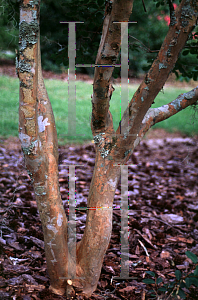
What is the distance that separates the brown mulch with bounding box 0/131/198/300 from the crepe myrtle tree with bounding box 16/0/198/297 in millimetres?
150

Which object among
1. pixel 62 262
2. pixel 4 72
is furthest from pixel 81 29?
pixel 4 72

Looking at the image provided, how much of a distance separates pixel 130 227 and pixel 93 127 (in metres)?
1.18

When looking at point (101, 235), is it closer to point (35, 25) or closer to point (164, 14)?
point (35, 25)

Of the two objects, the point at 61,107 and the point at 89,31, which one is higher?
the point at 89,31

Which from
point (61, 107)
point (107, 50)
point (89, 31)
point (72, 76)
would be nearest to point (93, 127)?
point (72, 76)

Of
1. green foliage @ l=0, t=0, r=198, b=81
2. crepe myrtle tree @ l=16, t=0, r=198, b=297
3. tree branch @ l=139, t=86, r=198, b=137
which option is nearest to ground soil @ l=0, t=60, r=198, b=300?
crepe myrtle tree @ l=16, t=0, r=198, b=297

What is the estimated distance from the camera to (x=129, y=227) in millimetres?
2297

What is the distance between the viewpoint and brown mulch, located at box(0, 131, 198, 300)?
162 cm

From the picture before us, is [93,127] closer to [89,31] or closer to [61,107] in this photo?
[89,31]

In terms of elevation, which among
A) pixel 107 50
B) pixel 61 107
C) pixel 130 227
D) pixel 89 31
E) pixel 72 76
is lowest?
pixel 130 227

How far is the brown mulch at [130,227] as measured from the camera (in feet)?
5.30

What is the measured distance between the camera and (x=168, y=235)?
7.49 feet

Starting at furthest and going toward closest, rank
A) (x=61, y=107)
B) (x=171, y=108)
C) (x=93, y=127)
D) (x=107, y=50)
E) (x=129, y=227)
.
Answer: (x=61, y=107) → (x=129, y=227) → (x=171, y=108) → (x=93, y=127) → (x=107, y=50)

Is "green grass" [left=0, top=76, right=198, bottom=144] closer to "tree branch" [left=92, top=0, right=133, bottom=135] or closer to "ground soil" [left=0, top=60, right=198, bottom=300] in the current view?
"ground soil" [left=0, top=60, right=198, bottom=300]
